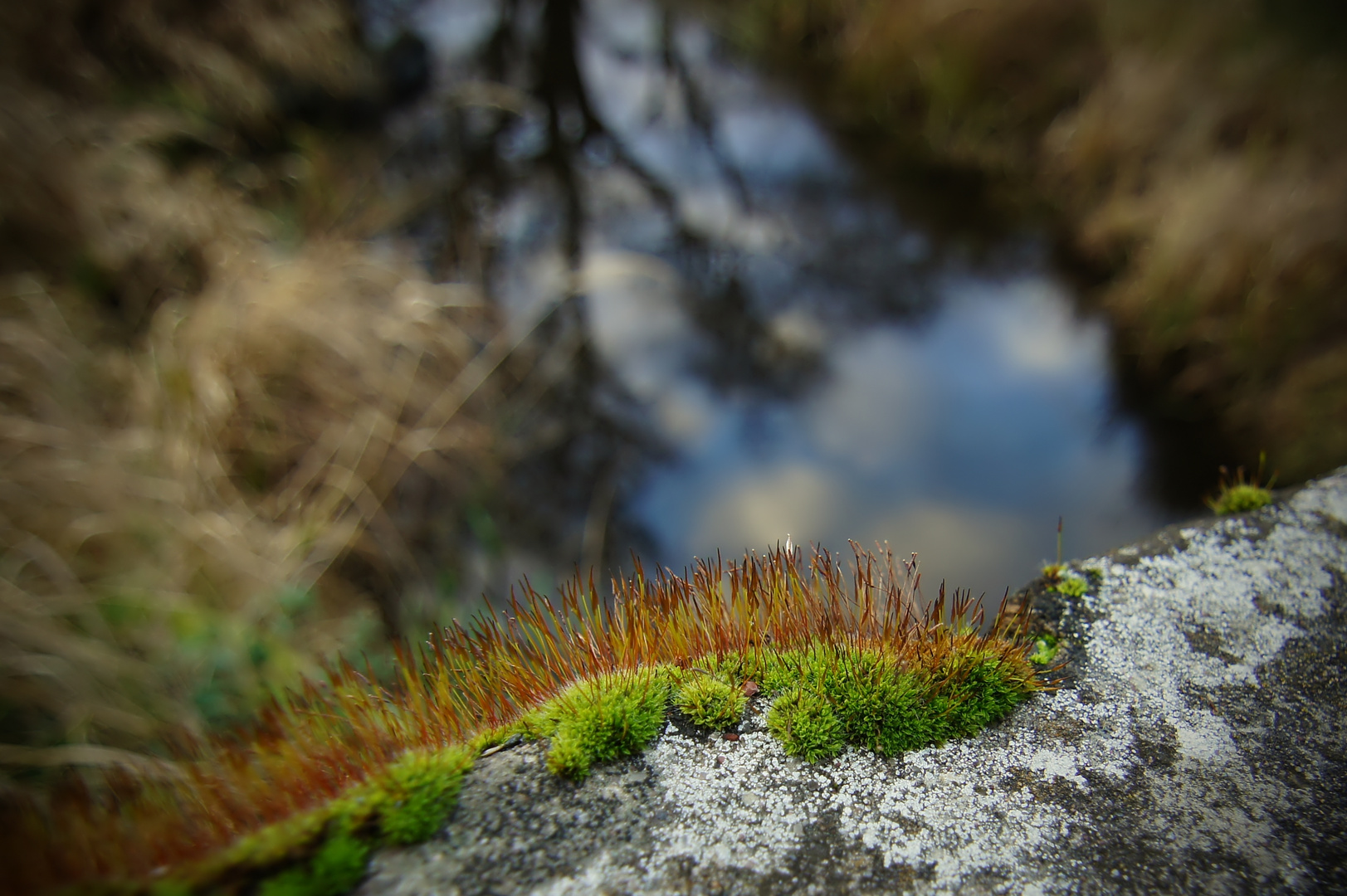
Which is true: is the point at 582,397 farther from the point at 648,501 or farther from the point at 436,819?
the point at 436,819

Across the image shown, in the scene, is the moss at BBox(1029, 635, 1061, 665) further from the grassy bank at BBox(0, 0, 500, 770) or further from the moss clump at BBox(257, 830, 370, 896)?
the grassy bank at BBox(0, 0, 500, 770)

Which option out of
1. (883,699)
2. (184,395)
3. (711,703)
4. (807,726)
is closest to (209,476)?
(184,395)

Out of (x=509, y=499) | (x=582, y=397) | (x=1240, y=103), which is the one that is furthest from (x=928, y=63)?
(x=509, y=499)

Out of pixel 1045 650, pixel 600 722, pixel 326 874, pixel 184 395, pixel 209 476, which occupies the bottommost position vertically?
pixel 326 874

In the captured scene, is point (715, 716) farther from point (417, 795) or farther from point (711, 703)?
point (417, 795)

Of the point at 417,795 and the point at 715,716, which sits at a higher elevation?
the point at 715,716

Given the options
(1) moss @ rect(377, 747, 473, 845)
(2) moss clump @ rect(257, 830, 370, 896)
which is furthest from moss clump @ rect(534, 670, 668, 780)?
(2) moss clump @ rect(257, 830, 370, 896)

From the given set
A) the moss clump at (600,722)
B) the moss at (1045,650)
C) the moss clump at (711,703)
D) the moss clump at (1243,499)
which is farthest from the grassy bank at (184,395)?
the moss clump at (1243,499)
